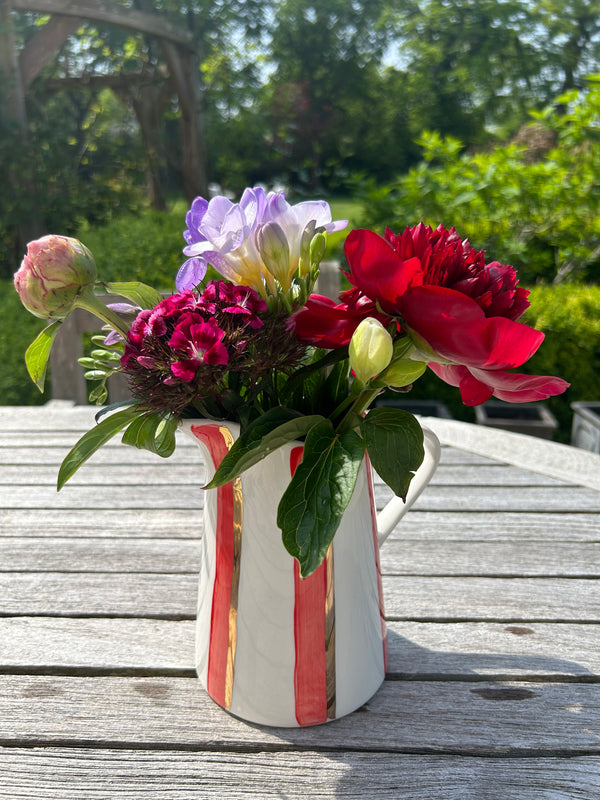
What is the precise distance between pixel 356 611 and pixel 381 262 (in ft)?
0.93

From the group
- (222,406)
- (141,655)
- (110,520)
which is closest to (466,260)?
(222,406)

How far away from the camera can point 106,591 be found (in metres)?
0.77

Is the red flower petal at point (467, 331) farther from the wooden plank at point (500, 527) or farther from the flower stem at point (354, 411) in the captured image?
the wooden plank at point (500, 527)

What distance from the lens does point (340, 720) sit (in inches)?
22.6

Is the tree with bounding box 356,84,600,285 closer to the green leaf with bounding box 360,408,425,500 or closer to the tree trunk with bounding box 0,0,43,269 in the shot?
the tree trunk with bounding box 0,0,43,269

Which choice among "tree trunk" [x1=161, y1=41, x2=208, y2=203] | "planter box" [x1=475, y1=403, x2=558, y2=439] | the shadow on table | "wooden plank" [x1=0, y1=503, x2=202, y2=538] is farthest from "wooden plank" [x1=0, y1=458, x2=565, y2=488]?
"tree trunk" [x1=161, y1=41, x2=208, y2=203]

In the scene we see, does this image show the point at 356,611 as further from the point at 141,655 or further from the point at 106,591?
the point at 106,591

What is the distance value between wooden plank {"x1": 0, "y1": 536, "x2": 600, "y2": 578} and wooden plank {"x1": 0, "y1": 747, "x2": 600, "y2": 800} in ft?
0.93

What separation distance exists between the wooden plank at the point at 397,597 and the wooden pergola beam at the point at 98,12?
4501 mm

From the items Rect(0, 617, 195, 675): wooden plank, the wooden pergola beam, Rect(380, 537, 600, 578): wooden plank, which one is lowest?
Rect(0, 617, 195, 675): wooden plank

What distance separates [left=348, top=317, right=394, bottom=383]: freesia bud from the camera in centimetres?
41

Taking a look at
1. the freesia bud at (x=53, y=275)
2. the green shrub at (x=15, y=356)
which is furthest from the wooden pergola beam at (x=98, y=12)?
the freesia bud at (x=53, y=275)

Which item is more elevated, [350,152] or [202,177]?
[350,152]

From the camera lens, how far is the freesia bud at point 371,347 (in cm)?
41
